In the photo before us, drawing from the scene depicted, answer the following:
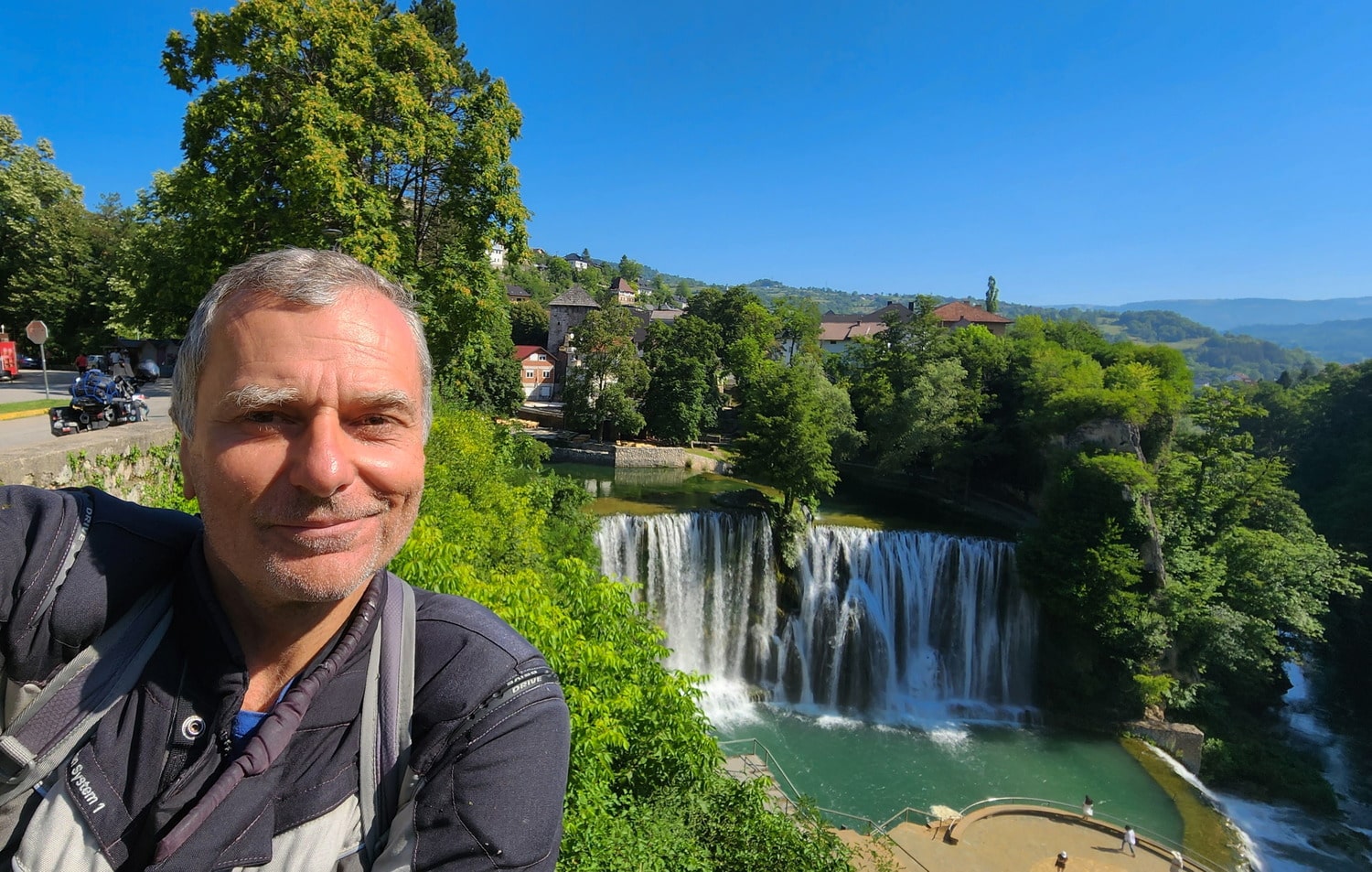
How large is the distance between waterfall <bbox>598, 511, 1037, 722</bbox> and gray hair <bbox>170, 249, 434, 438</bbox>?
1860cm

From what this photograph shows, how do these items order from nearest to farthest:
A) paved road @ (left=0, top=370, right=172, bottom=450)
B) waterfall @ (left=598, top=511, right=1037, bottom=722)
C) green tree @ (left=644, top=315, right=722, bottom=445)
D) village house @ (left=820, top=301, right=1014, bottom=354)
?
paved road @ (left=0, top=370, right=172, bottom=450) → waterfall @ (left=598, top=511, right=1037, bottom=722) → green tree @ (left=644, top=315, right=722, bottom=445) → village house @ (left=820, top=301, right=1014, bottom=354)

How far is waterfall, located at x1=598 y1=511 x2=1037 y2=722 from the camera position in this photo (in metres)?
20.2

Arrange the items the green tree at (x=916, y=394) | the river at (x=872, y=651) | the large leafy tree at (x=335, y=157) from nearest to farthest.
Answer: the large leafy tree at (x=335, y=157) → the river at (x=872, y=651) → the green tree at (x=916, y=394)

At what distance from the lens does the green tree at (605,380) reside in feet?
115

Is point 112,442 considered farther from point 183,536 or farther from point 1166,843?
point 1166,843

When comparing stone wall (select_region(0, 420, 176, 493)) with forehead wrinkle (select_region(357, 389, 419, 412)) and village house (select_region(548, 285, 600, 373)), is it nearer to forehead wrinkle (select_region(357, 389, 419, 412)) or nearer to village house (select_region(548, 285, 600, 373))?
forehead wrinkle (select_region(357, 389, 419, 412))

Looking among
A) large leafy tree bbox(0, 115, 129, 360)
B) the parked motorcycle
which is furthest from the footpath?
large leafy tree bbox(0, 115, 129, 360)

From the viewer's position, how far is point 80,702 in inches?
42.8

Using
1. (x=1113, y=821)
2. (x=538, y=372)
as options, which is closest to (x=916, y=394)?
(x=1113, y=821)

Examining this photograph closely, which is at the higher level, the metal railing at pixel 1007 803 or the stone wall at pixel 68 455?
the stone wall at pixel 68 455

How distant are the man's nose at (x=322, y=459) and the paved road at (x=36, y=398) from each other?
18.4 feet

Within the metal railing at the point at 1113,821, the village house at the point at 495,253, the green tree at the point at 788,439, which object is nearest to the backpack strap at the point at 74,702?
the village house at the point at 495,253

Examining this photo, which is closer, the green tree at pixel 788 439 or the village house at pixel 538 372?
the green tree at pixel 788 439

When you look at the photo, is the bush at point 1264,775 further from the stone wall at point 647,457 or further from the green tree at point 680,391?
the green tree at point 680,391
